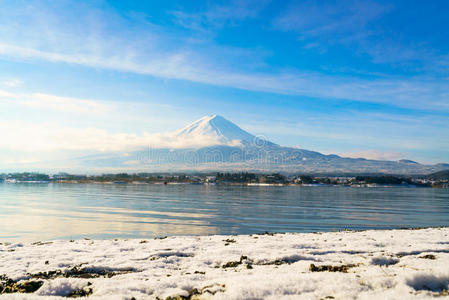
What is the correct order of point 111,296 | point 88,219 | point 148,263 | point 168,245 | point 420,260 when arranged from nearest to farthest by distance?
point 111,296 < point 420,260 < point 148,263 < point 168,245 < point 88,219

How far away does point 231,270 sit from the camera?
9023mm

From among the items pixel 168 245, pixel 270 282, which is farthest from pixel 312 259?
pixel 168 245

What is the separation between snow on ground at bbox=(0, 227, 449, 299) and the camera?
6438mm

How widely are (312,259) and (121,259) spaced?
5927 mm

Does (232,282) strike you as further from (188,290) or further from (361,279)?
(361,279)

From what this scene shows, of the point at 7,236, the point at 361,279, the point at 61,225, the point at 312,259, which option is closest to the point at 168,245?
the point at 312,259

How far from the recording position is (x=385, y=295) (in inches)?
235

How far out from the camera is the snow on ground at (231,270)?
6.44 metres

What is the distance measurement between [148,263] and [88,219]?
796 inches

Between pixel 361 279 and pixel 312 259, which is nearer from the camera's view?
pixel 361 279

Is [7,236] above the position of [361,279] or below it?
below

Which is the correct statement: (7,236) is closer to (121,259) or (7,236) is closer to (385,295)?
(121,259)

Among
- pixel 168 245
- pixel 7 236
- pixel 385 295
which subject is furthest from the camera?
pixel 7 236

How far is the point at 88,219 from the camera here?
1104 inches
